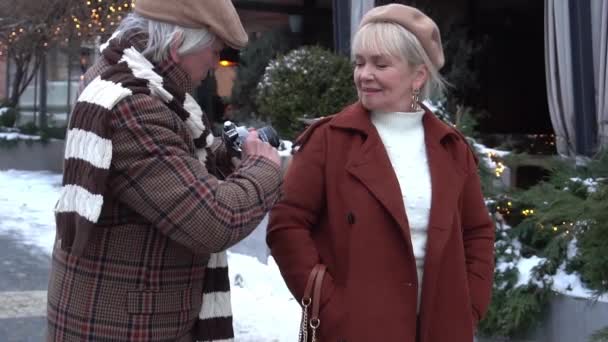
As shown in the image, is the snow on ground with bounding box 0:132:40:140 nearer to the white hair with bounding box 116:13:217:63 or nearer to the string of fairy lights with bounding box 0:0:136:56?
the string of fairy lights with bounding box 0:0:136:56

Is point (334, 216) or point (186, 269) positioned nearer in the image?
point (186, 269)

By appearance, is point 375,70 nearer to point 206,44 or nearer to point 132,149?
point 206,44

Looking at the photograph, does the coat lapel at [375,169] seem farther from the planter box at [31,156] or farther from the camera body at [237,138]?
the planter box at [31,156]

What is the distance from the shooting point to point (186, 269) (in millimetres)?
2260

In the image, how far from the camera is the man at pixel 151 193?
2.10 m

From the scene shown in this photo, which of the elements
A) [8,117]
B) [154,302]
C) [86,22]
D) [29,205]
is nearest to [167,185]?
[154,302]

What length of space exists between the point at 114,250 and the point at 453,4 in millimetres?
10385

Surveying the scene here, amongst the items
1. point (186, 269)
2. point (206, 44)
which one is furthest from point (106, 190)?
point (206, 44)

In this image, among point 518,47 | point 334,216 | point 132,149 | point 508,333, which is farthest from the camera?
point 518,47

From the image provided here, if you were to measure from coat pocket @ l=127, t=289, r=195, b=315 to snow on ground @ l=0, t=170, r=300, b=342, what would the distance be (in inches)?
139

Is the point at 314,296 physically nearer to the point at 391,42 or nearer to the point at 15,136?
the point at 391,42

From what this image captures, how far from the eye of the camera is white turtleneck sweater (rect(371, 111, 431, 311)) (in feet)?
8.30

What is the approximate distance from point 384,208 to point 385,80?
0.37 m

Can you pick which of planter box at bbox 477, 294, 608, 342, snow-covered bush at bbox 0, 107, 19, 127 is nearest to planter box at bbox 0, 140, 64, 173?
snow-covered bush at bbox 0, 107, 19, 127
